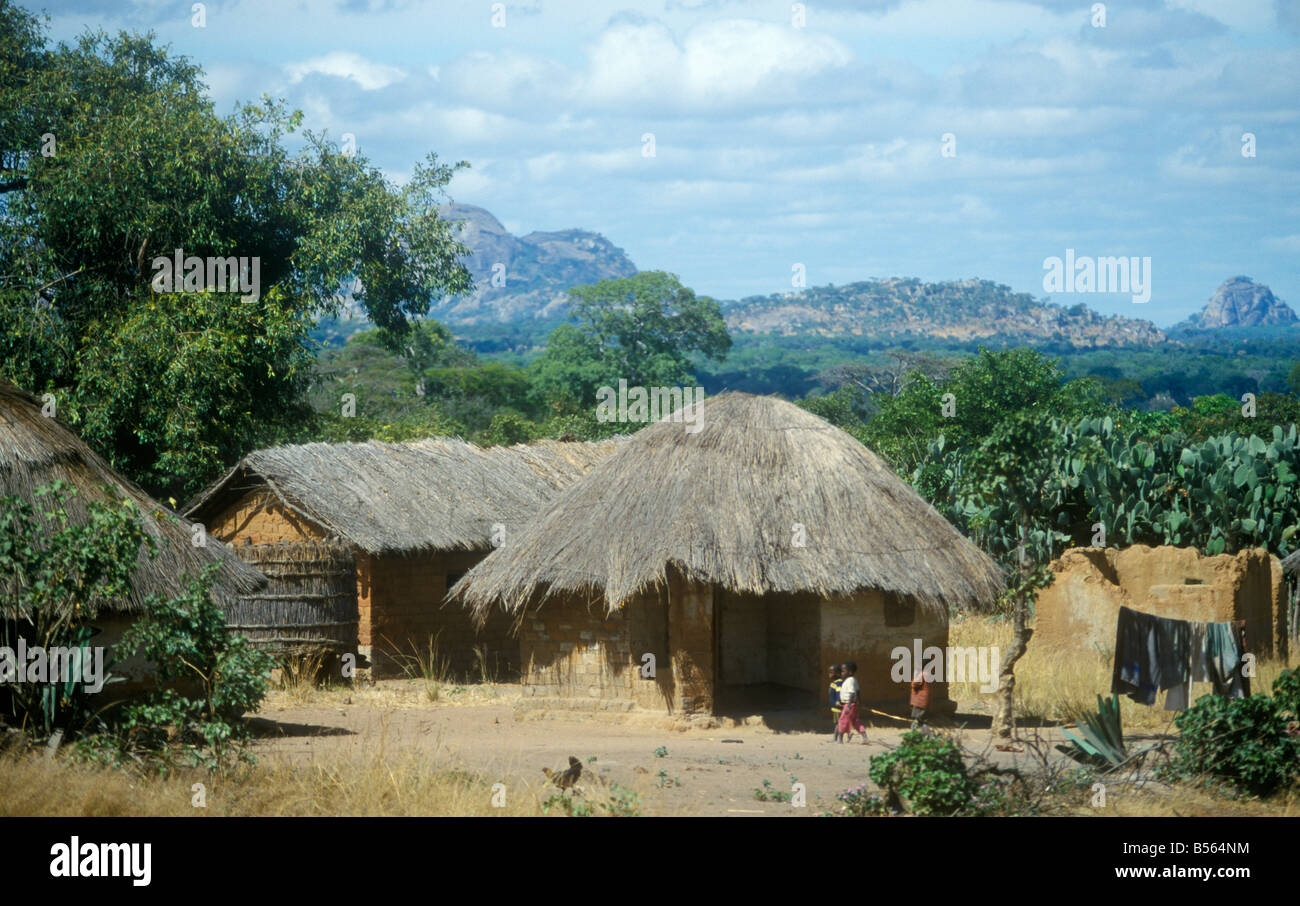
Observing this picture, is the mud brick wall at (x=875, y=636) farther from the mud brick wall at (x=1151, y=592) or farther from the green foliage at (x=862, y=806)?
the green foliage at (x=862, y=806)

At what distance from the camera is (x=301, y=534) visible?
18406 millimetres

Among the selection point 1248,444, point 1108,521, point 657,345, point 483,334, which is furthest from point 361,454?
point 483,334

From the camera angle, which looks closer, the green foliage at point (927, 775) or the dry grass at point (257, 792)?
the dry grass at point (257, 792)

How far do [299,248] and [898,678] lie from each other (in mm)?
12255

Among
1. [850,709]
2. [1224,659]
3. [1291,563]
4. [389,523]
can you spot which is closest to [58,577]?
[850,709]

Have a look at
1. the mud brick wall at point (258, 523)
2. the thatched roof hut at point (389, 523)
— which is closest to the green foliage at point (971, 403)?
the thatched roof hut at point (389, 523)

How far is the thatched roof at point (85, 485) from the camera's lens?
11375 mm

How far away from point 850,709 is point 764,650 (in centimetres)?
364

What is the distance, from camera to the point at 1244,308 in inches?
7357

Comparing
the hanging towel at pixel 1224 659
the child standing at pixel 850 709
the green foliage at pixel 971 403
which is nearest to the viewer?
the child standing at pixel 850 709

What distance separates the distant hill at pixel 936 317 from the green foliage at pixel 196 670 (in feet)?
422

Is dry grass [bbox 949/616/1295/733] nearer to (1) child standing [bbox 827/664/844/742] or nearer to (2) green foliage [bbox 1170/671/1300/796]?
(1) child standing [bbox 827/664/844/742]
